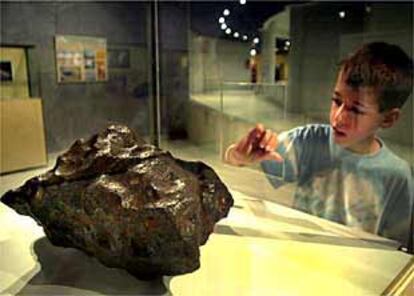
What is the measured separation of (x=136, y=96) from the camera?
328cm

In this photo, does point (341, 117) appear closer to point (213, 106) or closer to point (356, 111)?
point (356, 111)

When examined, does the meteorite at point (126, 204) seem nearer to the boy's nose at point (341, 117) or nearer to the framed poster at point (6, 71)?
the boy's nose at point (341, 117)

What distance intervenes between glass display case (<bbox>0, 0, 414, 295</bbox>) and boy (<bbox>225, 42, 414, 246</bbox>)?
0.04m

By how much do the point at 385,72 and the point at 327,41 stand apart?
213 millimetres

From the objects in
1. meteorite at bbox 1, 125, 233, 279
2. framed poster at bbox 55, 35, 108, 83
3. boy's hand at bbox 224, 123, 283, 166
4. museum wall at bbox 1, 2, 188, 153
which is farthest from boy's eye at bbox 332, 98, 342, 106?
framed poster at bbox 55, 35, 108, 83

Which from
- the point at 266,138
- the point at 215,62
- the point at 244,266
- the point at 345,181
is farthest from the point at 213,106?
the point at 244,266

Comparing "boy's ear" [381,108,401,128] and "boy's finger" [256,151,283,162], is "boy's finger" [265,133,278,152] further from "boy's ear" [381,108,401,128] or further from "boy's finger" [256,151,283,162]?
"boy's ear" [381,108,401,128]

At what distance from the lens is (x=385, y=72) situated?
51.6 inches

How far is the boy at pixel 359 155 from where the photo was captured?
1.31 metres

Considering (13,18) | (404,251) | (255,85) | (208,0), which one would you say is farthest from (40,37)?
(404,251)

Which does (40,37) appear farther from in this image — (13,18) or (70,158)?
(70,158)

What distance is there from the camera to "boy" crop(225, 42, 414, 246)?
1.31m

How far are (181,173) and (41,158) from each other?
2.11 meters

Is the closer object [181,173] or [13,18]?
[181,173]
